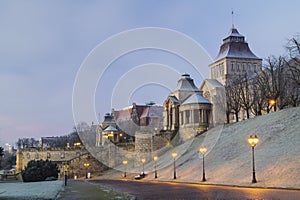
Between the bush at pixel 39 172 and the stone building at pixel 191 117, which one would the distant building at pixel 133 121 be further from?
the bush at pixel 39 172

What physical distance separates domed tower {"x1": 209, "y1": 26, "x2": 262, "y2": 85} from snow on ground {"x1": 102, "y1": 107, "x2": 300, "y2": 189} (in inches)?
1911

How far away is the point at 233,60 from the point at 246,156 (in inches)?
2854

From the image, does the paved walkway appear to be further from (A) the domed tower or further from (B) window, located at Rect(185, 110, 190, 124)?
(A) the domed tower

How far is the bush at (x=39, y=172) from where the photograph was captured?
204 ft

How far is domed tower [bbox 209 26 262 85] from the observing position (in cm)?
10512

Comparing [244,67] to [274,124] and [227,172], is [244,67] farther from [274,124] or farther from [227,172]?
[227,172]

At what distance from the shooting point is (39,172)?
6291 centimetres

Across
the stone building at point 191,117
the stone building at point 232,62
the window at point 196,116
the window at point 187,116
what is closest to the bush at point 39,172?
the stone building at point 191,117

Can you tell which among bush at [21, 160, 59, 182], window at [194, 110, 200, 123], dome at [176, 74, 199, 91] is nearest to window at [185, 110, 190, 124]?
window at [194, 110, 200, 123]

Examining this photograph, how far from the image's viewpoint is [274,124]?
144 ft

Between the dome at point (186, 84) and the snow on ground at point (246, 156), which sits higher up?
the dome at point (186, 84)

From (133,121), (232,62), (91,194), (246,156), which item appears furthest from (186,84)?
(91,194)

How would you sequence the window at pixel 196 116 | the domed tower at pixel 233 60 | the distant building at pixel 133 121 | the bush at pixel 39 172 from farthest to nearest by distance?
the distant building at pixel 133 121 < the domed tower at pixel 233 60 < the window at pixel 196 116 < the bush at pixel 39 172

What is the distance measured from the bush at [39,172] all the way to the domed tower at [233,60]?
5611 cm
